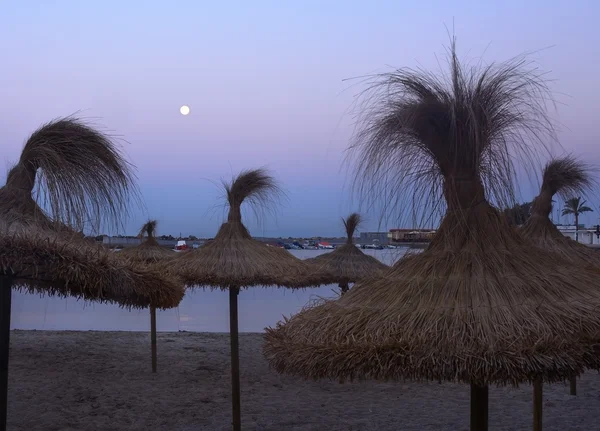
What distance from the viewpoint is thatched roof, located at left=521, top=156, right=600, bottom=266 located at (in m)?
7.30

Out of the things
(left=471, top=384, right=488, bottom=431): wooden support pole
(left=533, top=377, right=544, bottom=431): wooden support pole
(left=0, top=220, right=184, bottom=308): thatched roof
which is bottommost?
(left=533, top=377, right=544, bottom=431): wooden support pole

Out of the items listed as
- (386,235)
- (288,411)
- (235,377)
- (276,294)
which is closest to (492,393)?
(288,411)

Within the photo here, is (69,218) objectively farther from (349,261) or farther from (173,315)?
(173,315)

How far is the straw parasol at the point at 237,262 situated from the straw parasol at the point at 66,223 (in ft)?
10.4

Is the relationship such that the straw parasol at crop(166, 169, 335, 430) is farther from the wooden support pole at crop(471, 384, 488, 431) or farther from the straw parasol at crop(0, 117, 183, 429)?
the wooden support pole at crop(471, 384, 488, 431)

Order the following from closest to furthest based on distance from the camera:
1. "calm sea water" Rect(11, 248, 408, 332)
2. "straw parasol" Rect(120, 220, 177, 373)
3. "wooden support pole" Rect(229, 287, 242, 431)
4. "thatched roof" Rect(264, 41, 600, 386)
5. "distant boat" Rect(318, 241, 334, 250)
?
"thatched roof" Rect(264, 41, 600, 386) → "wooden support pole" Rect(229, 287, 242, 431) → "straw parasol" Rect(120, 220, 177, 373) → "calm sea water" Rect(11, 248, 408, 332) → "distant boat" Rect(318, 241, 334, 250)

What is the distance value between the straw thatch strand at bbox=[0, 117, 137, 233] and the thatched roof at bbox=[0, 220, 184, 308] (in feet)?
0.82

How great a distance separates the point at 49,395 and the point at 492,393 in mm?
6251

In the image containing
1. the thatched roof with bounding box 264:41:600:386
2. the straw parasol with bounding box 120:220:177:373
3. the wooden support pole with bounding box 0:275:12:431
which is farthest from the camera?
the straw parasol with bounding box 120:220:177:373

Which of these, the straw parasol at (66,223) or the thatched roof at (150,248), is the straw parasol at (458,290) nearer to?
the straw parasol at (66,223)

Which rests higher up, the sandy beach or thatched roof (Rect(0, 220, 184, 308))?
thatched roof (Rect(0, 220, 184, 308))

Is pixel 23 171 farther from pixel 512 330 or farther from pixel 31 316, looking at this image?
pixel 31 316

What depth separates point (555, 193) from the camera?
25.2ft

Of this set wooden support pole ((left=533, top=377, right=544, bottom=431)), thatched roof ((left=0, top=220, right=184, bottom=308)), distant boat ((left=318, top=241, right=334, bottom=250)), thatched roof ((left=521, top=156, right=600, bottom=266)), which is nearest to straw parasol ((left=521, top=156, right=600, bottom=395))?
thatched roof ((left=521, top=156, right=600, bottom=266))
